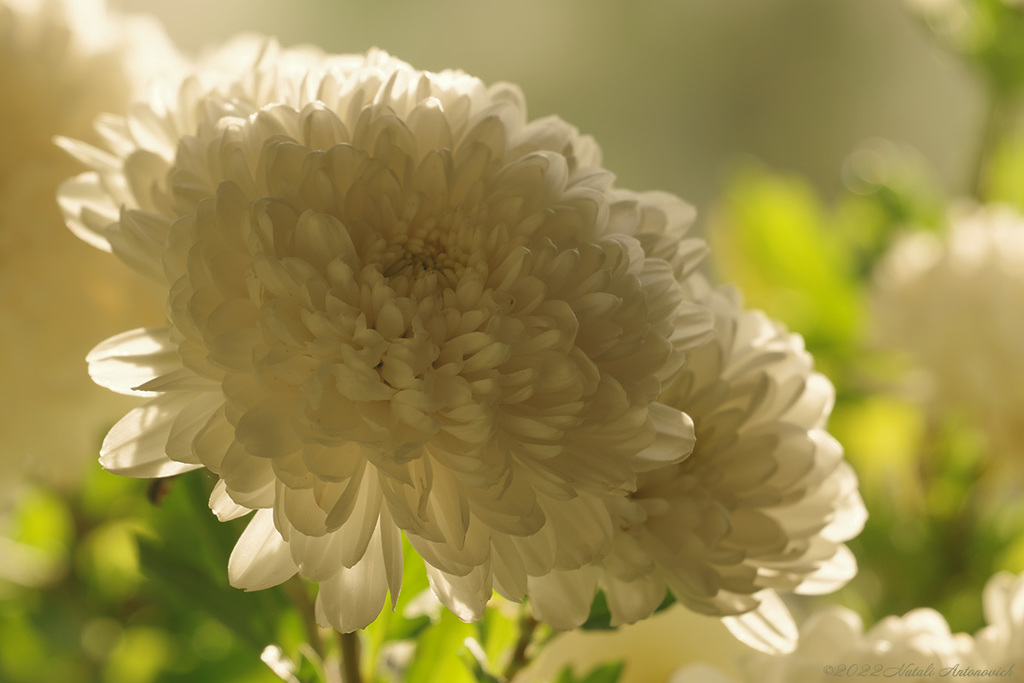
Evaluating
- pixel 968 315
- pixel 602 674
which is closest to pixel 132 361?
pixel 602 674

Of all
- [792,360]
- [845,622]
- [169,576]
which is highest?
[792,360]

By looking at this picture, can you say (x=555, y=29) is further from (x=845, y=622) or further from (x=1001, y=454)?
(x=845, y=622)

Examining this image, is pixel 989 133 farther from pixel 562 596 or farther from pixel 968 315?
pixel 562 596

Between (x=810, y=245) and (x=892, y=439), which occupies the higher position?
(x=810, y=245)

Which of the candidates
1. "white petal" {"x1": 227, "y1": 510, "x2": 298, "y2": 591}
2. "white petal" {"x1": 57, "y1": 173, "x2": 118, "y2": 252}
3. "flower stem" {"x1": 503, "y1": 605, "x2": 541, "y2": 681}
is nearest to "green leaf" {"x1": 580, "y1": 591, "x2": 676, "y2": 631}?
"flower stem" {"x1": 503, "y1": 605, "x2": 541, "y2": 681}

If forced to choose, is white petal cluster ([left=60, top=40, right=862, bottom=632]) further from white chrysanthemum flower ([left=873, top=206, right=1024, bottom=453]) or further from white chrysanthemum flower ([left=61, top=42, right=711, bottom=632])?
white chrysanthemum flower ([left=873, top=206, right=1024, bottom=453])

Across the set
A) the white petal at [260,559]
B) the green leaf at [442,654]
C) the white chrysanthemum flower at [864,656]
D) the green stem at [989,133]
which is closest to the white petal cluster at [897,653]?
the white chrysanthemum flower at [864,656]

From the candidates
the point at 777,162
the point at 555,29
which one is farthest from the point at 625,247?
the point at 777,162
